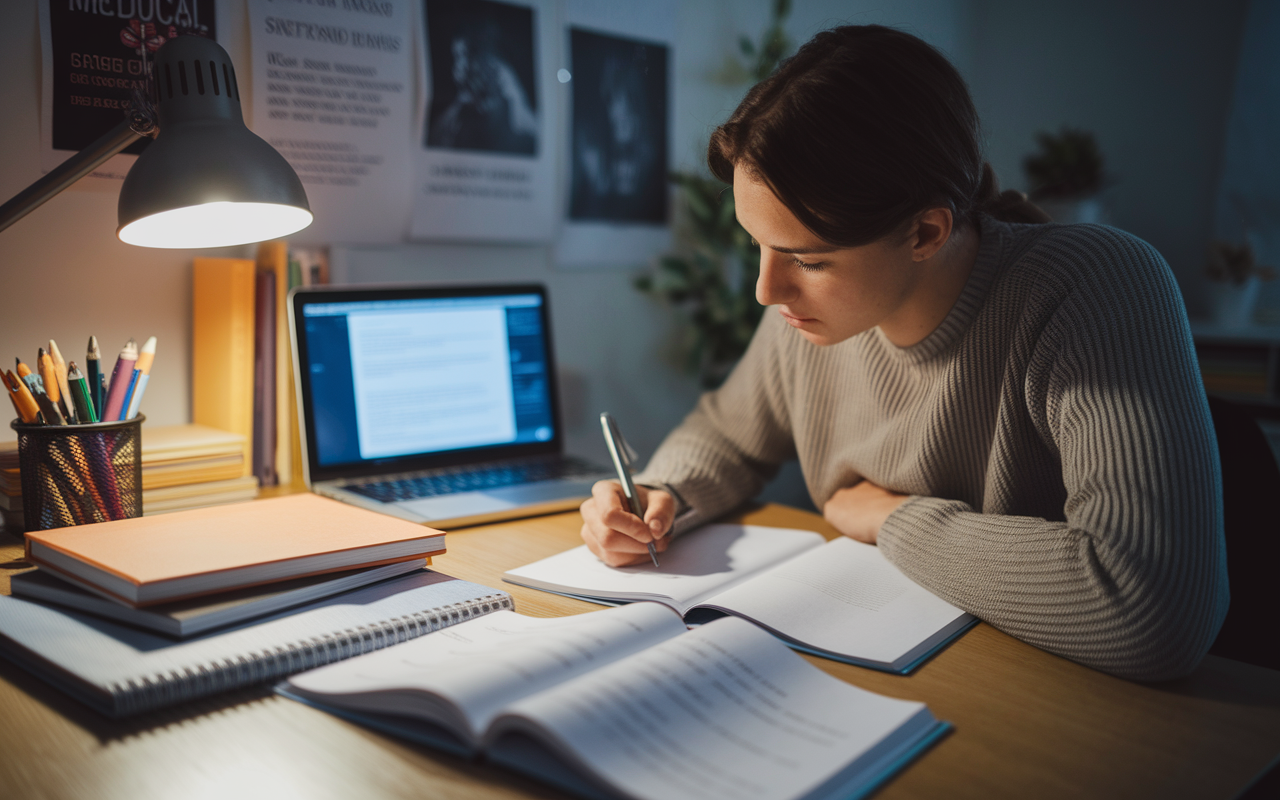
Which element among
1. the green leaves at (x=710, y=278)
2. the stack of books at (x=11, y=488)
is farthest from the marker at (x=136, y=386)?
the green leaves at (x=710, y=278)

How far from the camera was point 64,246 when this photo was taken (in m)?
1.04

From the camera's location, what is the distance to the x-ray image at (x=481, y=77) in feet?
4.27

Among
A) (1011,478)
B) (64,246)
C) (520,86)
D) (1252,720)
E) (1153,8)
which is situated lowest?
(1252,720)

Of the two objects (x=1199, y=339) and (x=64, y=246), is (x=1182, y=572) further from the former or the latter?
(x=1199, y=339)

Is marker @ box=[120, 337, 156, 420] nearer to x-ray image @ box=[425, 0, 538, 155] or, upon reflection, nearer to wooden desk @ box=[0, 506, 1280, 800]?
wooden desk @ box=[0, 506, 1280, 800]

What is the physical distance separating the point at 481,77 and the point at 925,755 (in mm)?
1207

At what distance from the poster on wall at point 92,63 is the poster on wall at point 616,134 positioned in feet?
2.21

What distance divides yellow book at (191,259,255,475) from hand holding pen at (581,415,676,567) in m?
0.50

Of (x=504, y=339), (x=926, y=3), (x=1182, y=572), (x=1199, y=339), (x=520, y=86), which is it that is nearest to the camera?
(x=1182, y=572)

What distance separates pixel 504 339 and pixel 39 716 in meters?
0.84

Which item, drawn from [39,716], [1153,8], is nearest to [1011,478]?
[39,716]

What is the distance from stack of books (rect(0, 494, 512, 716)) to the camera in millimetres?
563

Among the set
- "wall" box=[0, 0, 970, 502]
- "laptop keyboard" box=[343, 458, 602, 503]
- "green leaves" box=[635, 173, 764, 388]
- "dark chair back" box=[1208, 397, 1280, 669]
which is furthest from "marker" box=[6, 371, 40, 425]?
"dark chair back" box=[1208, 397, 1280, 669]

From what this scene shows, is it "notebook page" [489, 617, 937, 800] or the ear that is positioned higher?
the ear
